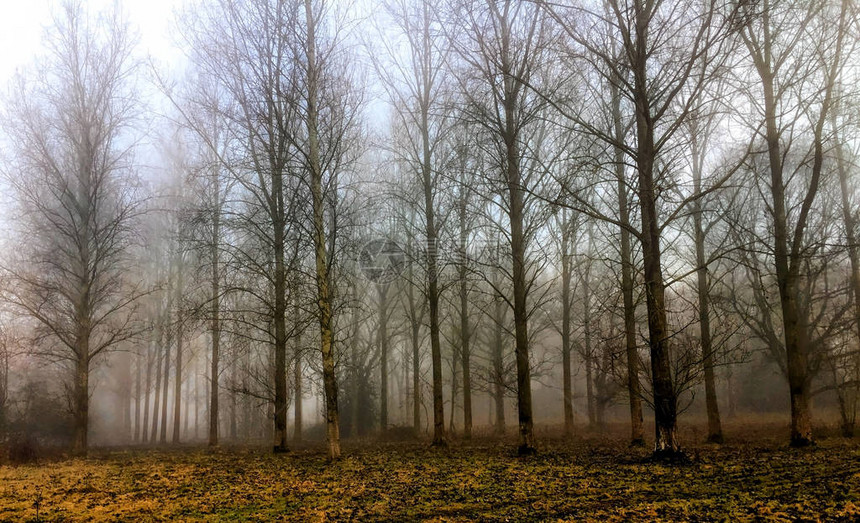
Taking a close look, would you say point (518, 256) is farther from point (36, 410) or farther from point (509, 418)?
point (509, 418)

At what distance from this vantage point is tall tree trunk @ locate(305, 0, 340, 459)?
429 inches

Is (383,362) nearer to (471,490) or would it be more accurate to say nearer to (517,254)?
(517,254)

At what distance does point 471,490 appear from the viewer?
720 centimetres

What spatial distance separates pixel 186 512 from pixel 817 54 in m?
14.7

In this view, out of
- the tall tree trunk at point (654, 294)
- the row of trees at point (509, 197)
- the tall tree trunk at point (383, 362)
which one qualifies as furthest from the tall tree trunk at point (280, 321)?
the tall tree trunk at point (654, 294)

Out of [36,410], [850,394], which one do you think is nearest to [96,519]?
[850,394]

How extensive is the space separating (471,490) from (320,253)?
5.87 m

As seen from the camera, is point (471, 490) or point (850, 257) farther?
point (850, 257)

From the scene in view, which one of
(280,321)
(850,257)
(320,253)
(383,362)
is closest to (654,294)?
(320,253)

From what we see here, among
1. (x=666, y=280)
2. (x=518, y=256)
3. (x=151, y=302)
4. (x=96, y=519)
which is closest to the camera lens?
(x=96, y=519)

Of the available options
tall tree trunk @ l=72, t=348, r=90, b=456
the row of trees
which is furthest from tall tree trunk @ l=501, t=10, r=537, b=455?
tall tree trunk @ l=72, t=348, r=90, b=456

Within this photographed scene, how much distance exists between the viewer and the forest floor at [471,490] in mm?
5516

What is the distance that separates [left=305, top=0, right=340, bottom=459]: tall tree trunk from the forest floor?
1.02 metres

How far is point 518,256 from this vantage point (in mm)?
11109
